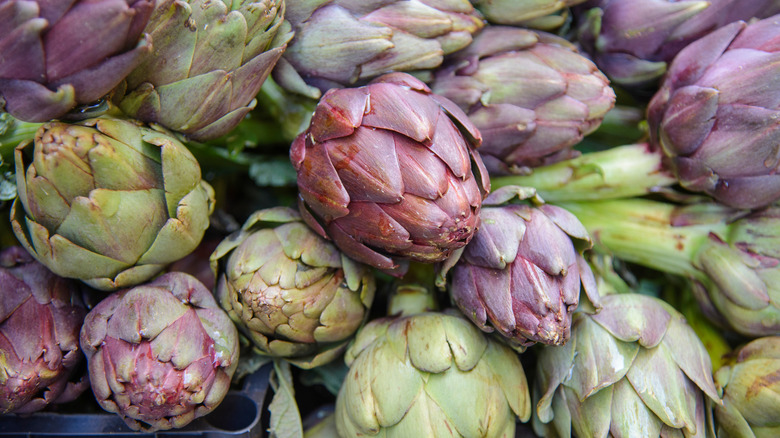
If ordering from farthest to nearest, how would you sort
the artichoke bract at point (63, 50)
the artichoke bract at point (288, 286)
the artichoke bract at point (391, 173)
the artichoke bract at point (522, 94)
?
the artichoke bract at point (522, 94)
the artichoke bract at point (288, 286)
the artichoke bract at point (391, 173)
the artichoke bract at point (63, 50)

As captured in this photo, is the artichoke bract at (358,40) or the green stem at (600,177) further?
the green stem at (600,177)

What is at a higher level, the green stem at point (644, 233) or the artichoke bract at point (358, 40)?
the artichoke bract at point (358, 40)

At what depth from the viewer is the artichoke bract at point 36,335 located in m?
0.89

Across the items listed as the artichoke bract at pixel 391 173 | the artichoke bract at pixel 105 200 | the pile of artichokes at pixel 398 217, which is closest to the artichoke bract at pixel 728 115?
the pile of artichokes at pixel 398 217

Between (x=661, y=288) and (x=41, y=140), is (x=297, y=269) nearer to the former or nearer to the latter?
(x=41, y=140)

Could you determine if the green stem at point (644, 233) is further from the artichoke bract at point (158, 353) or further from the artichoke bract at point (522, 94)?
the artichoke bract at point (158, 353)

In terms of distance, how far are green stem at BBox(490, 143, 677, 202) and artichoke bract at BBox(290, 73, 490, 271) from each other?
11.5 inches

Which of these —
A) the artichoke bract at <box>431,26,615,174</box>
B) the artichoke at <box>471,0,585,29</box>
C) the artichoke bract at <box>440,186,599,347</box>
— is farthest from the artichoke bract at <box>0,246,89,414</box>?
the artichoke at <box>471,0,585,29</box>

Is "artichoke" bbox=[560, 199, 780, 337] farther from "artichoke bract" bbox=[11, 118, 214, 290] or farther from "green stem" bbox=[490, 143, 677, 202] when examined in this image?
"artichoke bract" bbox=[11, 118, 214, 290]

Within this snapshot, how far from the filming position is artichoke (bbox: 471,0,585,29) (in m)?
1.11

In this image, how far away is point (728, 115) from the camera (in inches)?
39.9

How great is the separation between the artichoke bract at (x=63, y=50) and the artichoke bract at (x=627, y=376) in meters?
0.92

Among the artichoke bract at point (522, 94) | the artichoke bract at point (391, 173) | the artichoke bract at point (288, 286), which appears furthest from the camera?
the artichoke bract at point (522, 94)

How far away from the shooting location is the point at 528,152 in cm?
110
